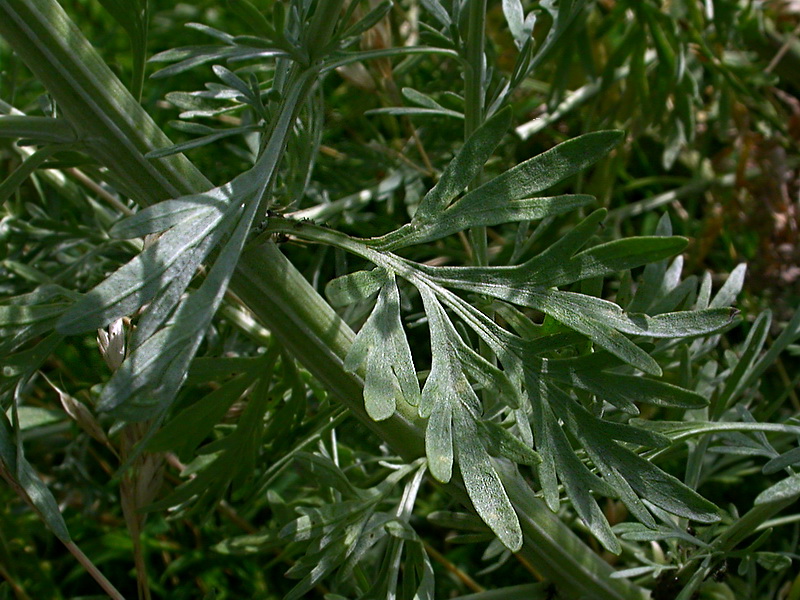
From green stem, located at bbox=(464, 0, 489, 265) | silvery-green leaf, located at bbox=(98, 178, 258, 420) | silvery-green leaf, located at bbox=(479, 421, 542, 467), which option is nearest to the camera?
silvery-green leaf, located at bbox=(98, 178, 258, 420)

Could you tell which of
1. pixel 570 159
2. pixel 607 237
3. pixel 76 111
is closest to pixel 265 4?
pixel 607 237

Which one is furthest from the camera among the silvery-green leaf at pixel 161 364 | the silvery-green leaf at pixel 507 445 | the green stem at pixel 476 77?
the green stem at pixel 476 77

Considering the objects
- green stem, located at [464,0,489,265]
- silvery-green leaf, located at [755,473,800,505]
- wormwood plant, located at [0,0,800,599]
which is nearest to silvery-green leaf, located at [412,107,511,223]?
wormwood plant, located at [0,0,800,599]

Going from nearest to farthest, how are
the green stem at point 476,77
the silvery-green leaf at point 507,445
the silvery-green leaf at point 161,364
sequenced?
1. the silvery-green leaf at point 161,364
2. the silvery-green leaf at point 507,445
3. the green stem at point 476,77

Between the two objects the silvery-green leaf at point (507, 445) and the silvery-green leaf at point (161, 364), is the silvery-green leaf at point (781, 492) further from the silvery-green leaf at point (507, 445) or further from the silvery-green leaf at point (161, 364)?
the silvery-green leaf at point (161, 364)

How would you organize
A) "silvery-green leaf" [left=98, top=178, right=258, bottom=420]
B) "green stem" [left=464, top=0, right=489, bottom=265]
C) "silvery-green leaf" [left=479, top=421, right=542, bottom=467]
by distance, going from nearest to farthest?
"silvery-green leaf" [left=98, top=178, right=258, bottom=420] < "silvery-green leaf" [left=479, top=421, right=542, bottom=467] < "green stem" [left=464, top=0, right=489, bottom=265]

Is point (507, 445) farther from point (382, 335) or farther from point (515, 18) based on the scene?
point (515, 18)

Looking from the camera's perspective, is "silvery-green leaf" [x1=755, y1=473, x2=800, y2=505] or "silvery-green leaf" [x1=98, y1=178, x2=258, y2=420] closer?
"silvery-green leaf" [x1=98, y1=178, x2=258, y2=420]

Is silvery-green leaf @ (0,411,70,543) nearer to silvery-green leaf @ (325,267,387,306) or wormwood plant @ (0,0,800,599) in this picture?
wormwood plant @ (0,0,800,599)

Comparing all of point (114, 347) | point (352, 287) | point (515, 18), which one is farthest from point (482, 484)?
point (515, 18)

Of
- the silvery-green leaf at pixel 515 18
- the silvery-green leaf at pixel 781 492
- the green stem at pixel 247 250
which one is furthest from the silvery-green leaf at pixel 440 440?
the silvery-green leaf at pixel 515 18
